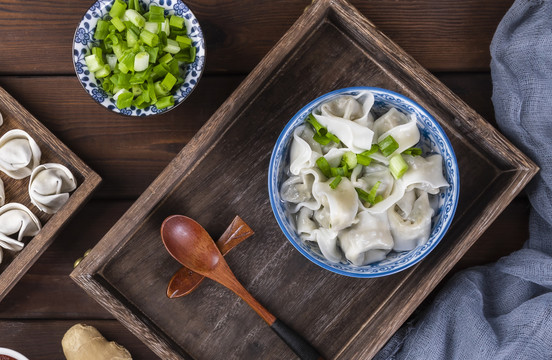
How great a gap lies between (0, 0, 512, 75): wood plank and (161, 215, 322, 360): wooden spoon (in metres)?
0.42

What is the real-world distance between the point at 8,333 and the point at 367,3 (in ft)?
4.17

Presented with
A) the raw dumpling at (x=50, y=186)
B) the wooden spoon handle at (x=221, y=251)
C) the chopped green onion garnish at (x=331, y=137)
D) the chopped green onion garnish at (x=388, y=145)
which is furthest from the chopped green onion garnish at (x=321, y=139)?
the raw dumpling at (x=50, y=186)

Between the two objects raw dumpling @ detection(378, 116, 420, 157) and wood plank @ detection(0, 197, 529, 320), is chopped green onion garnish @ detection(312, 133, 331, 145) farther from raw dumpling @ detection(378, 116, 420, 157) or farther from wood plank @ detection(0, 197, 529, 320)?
wood plank @ detection(0, 197, 529, 320)

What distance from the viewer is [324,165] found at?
1098mm

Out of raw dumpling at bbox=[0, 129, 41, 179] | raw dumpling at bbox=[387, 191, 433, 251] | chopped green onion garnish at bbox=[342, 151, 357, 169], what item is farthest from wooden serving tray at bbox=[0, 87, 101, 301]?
raw dumpling at bbox=[387, 191, 433, 251]

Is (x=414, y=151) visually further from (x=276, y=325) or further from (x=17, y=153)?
(x=17, y=153)

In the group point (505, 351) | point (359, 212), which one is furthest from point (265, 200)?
point (505, 351)

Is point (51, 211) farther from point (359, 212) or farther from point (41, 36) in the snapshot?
point (359, 212)

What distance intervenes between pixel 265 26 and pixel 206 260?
1.97 feet

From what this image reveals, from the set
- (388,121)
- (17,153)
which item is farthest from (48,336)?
(388,121)

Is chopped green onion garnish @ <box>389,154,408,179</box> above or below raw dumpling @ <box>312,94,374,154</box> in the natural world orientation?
below

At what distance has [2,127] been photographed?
1324mm

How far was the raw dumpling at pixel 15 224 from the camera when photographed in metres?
1.29

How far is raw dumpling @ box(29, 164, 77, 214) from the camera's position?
1.27m
